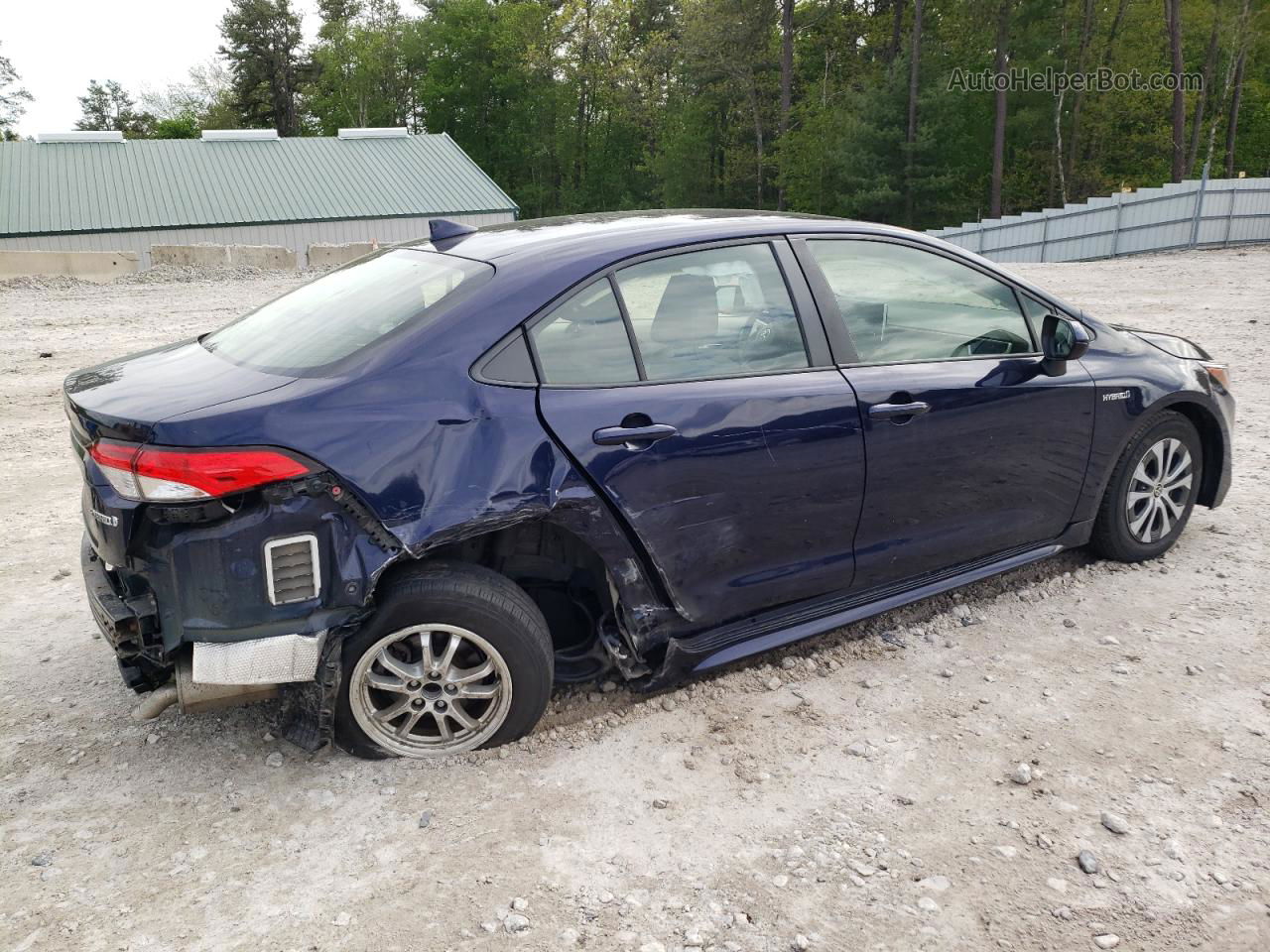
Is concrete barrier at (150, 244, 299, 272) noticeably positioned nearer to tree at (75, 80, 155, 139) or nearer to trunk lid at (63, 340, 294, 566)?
trunk lid at (63, 340, 294, 566)

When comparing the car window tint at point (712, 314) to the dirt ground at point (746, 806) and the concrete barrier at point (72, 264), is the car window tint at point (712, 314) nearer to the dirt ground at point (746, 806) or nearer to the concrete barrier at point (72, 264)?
the dirt ground at point (746, 806)

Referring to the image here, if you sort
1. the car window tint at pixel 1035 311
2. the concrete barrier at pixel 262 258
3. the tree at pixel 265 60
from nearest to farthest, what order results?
1. the car window tint at pixel 1035 311
2. the concrete barrier at pixel 262 258
3. the tree at pixel 265 60

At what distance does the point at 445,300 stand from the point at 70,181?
1667 inches

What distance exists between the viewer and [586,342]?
10.5 ft

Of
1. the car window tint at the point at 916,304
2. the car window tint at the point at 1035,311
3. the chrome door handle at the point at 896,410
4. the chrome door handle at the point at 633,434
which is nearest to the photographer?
the chrome door handle at the point at 633,434

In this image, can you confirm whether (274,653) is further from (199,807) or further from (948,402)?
(948,402)

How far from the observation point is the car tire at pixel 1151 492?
4.43 metres

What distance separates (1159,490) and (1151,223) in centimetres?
2354

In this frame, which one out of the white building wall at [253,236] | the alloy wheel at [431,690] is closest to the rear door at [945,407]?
the alloy wheel at [431,690]

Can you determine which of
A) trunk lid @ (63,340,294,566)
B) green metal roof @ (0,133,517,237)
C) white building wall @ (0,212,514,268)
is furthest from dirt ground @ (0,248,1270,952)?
green metal roof @ (0,133,517,237)

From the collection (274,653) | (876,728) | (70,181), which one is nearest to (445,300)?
(274,653)

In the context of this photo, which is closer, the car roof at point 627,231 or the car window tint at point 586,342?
the car window tint at point 586,342

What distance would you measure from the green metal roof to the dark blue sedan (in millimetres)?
36997

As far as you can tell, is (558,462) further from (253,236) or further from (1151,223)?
(253,236)
